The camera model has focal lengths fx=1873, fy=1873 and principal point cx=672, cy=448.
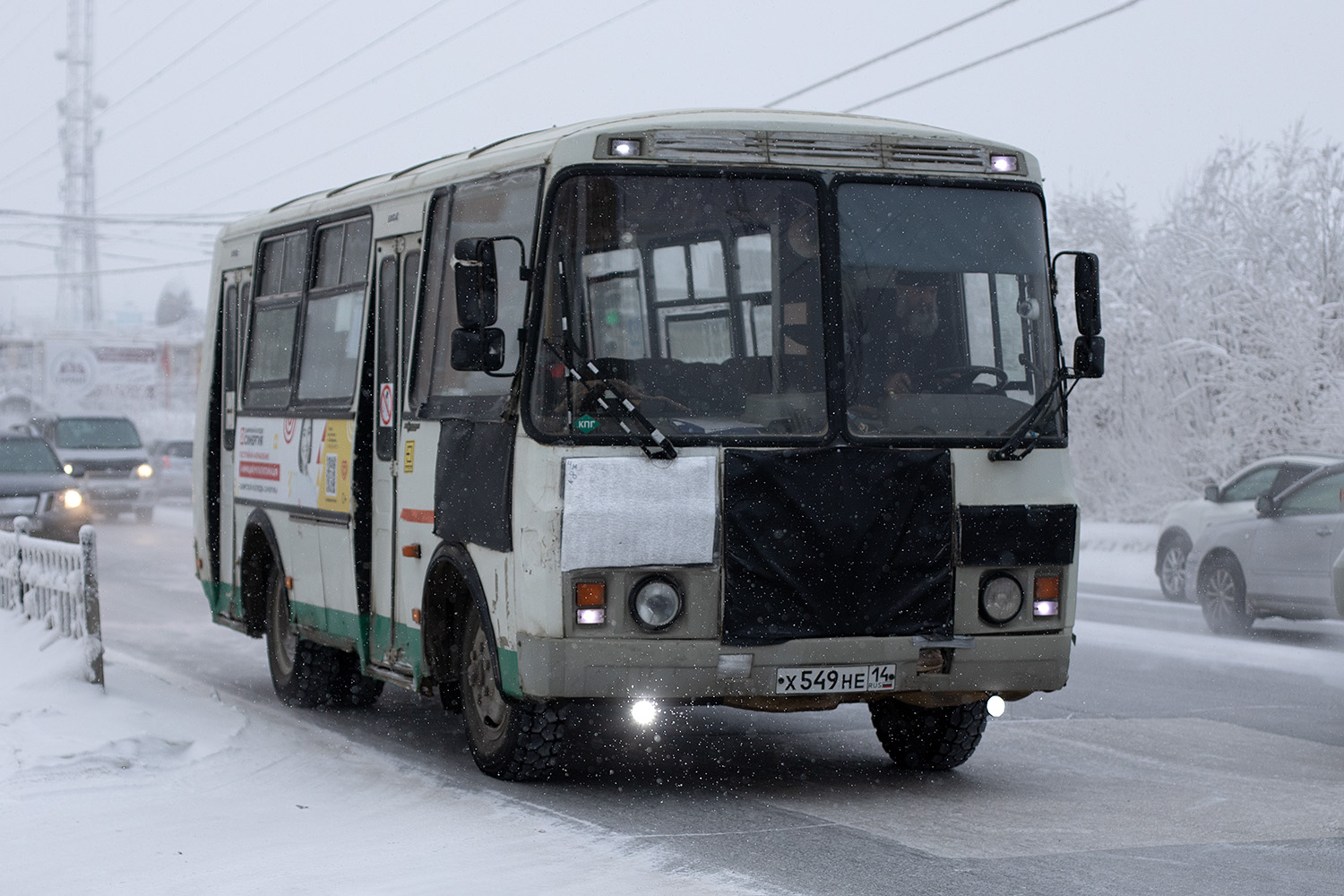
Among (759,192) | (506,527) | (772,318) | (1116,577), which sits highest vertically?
(759,192)

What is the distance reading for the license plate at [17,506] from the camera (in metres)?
21.1

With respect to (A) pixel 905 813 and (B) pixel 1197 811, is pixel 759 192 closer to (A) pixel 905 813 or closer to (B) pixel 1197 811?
(A) pixel 905 813

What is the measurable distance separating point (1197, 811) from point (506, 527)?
3.19m

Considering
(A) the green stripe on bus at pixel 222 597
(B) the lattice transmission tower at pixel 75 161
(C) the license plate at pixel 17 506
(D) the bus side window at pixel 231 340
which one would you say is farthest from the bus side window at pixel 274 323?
(B) the lattice transmission tower at pixel 75 161

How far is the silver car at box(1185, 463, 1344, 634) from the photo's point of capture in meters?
15.6

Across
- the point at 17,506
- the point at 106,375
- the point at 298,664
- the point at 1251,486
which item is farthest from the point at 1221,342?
the point at 106,375

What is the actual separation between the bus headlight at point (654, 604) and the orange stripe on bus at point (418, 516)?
1698 mm

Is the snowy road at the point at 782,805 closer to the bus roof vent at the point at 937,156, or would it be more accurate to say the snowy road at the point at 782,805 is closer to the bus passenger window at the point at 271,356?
the bus passenger window at the point at 271,356

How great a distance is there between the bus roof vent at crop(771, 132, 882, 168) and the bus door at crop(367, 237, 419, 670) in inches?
91.9

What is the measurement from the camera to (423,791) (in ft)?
27.7

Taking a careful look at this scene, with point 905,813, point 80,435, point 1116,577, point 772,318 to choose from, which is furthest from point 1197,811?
point 80,435

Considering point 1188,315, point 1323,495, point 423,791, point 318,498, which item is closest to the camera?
point 423,791

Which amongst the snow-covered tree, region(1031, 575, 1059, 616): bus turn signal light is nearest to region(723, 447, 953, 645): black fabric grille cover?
region(1031, 575, 1059, 616): bus turn signal light

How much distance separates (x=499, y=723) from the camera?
8602 millimetres
